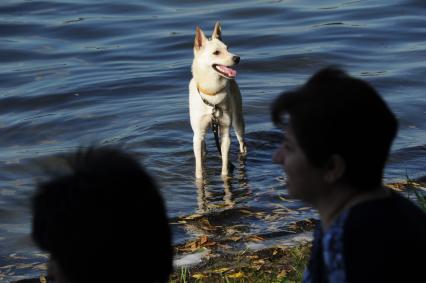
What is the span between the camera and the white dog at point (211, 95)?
952cm

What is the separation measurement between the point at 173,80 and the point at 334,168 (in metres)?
10.1

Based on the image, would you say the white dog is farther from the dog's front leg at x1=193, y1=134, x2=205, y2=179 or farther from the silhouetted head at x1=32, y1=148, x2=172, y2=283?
the silhouetted head at x1=32, y1=148, x2=172, y2=283

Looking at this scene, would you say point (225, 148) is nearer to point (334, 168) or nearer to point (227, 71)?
point (227, 71)

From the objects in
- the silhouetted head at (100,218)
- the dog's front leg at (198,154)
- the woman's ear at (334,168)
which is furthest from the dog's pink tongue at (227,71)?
the silhouetted head at (100,218)

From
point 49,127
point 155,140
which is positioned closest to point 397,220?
point 155,140

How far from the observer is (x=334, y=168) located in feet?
9.95

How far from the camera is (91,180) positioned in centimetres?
244

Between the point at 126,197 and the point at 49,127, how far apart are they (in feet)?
29.0

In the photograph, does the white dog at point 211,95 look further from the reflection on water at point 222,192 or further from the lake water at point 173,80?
the lake water at point 173,80

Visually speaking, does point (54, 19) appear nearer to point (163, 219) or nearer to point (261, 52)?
point (261, 52)

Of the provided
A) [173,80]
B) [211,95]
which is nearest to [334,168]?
[211,95]

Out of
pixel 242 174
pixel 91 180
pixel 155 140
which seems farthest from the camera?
pixel 155 140

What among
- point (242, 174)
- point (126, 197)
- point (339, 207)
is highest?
point (126, 197)

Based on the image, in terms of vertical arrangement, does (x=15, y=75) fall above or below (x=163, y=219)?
below
